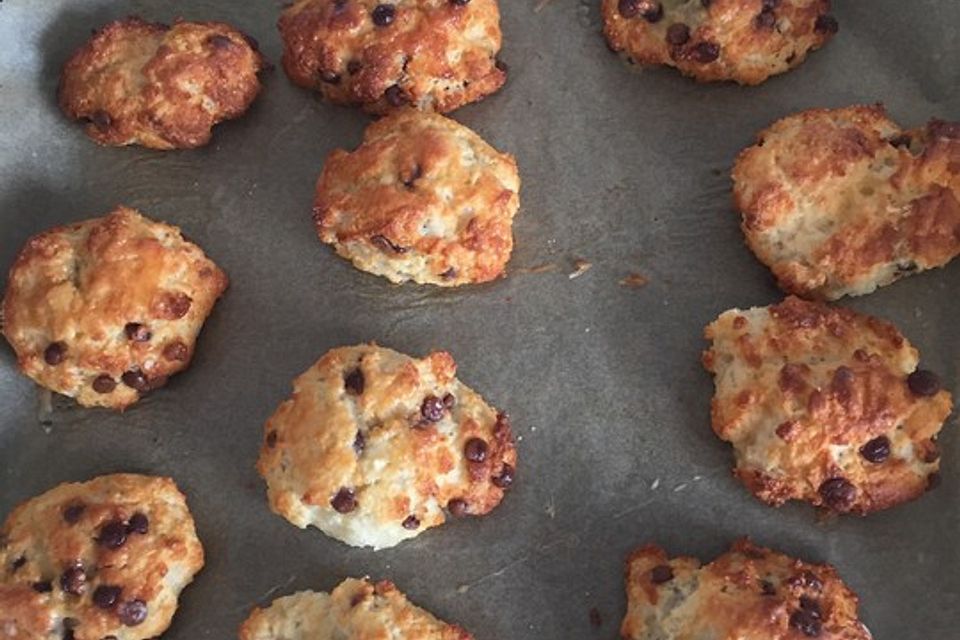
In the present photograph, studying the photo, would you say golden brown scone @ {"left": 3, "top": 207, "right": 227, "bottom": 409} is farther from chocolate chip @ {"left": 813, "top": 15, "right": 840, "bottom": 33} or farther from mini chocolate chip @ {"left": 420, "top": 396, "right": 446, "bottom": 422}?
chocolate chip @ {"left": 813, "top": 15, "right": 840, "bottom": 33}

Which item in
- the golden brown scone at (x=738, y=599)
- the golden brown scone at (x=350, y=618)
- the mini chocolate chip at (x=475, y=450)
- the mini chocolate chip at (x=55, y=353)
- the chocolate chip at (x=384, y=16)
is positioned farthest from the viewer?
the chocolate chip at (x=384, y=16)

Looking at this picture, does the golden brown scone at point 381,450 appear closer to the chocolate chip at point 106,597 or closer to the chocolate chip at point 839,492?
the chocolate chip at point 106,597

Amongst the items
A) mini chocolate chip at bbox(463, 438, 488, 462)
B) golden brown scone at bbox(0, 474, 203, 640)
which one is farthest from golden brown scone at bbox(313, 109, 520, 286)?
golden brown scone at bbox(0, 474, 203, 640)

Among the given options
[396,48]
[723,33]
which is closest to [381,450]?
[396,48]

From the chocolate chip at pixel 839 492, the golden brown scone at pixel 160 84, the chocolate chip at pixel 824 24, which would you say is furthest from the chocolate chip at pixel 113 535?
the chocolate chip at pixel 824 24

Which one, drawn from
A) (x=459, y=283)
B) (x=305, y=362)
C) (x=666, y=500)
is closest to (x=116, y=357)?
(x=305, y=362)

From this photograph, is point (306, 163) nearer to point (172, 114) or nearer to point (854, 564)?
point (172, 114)
